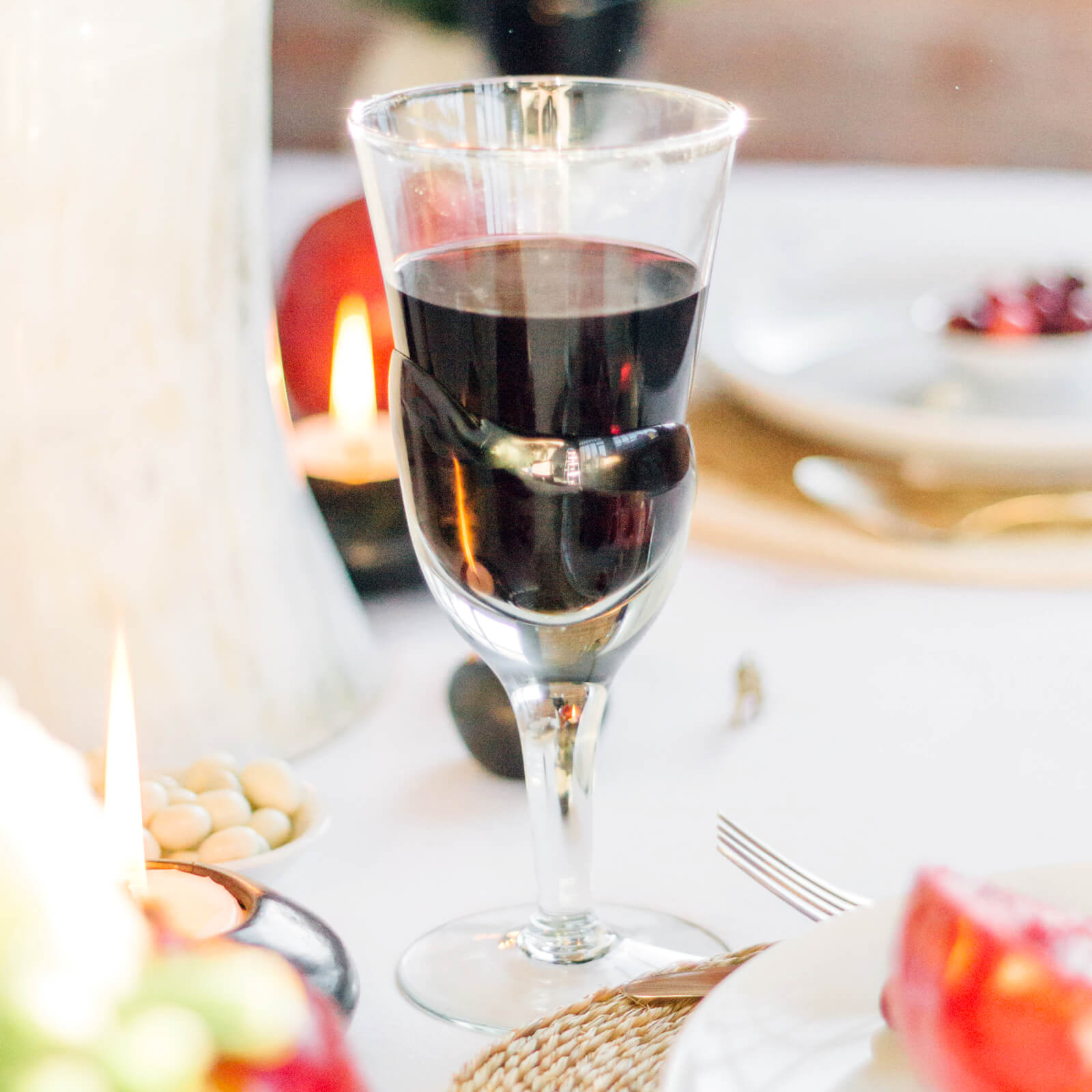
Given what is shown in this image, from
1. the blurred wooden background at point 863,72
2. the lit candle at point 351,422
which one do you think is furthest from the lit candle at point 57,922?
the blurred wooden background at point 863,72

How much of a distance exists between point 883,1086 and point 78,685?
28 cm

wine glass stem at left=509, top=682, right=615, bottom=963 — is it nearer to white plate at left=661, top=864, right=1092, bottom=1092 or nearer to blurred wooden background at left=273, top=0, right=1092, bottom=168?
white plate at left=661, top=864, right=1092, bottom=1092

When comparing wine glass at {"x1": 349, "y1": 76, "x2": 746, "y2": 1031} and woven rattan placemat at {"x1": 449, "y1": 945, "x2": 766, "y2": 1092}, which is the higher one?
wine glass at {"x1": 349, "y1": 76, "x2": 746, "y2": 1031}

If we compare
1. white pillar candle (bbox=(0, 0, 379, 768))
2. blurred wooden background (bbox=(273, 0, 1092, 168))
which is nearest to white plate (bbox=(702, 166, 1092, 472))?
white pillar candle (bbox=(0, 0, 379, 768))

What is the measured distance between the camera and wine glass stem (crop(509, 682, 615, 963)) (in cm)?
34

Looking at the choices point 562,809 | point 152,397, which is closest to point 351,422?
point 152,397

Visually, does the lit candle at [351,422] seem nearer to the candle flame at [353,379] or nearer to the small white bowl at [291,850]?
the candle flame at [353,379]

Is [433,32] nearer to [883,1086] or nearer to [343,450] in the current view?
[343,450]

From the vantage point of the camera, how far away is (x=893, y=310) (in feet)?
2.47

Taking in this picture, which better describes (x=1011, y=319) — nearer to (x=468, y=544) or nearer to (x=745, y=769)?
(x=745, y=769)

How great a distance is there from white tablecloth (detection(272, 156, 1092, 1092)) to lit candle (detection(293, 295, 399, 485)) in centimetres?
7

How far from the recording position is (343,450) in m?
0.60

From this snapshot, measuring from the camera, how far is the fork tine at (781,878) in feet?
1.11

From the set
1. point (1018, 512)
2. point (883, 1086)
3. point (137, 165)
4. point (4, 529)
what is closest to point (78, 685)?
point (4, 529)
